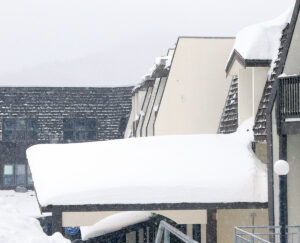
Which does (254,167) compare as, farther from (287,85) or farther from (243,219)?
(287,85)

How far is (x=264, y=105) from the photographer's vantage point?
656 inches

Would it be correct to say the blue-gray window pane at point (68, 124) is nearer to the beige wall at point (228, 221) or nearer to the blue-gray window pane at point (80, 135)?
the blue-gray window pane at point (80, 135)

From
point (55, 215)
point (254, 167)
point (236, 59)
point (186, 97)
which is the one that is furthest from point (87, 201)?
point (186, 97)

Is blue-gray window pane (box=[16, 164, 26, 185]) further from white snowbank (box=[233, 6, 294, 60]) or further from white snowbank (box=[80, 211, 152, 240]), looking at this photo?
white snowbank (box=[233, 6, 294, 60])

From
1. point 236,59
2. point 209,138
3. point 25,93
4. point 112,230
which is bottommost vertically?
point 112,230

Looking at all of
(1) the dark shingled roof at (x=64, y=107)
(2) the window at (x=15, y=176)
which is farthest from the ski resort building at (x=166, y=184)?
(2) the window at (x=15, y=176)

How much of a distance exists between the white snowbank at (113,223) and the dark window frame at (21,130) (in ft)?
73.0

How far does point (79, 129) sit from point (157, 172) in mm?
28135

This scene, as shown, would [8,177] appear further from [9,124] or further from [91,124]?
[91,124]

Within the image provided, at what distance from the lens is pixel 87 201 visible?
15.5 m

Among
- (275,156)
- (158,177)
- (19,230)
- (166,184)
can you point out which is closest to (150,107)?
(158,177)

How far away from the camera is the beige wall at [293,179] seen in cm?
1525

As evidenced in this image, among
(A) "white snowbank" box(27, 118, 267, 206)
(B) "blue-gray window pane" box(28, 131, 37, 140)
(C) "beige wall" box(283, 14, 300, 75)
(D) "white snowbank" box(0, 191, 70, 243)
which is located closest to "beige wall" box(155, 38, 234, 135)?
(A) "white snowbank" box(27, 118, 267, 206)

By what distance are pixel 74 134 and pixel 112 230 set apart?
22.4 metres
